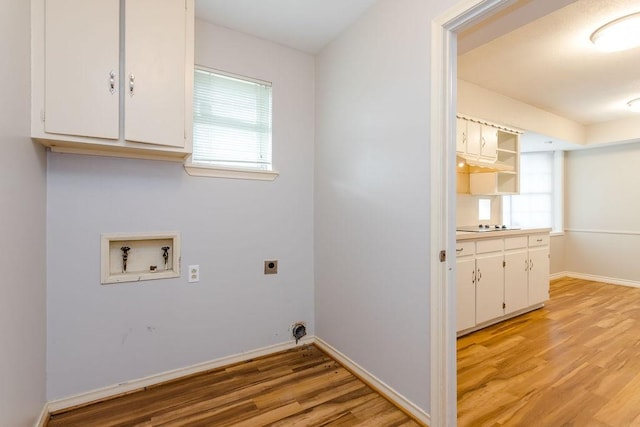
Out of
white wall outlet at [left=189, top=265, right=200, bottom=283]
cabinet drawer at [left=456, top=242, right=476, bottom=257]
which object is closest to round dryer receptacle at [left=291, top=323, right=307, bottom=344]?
white wall outlet at [left=189, top=265, right=200, bottom=283]

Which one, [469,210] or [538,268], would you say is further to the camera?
[469,210]

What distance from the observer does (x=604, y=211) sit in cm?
487

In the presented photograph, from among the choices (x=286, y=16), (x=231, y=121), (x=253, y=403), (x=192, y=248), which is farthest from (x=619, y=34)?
(x=253, y=403)

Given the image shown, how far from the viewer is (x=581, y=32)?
2.29 meters

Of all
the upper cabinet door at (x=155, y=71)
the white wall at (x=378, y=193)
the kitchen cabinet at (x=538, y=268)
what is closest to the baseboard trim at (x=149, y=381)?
the white wall at (x=378, y=193)

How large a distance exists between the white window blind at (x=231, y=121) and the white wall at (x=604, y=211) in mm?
5551

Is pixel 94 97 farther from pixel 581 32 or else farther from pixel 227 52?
pixel 581 32

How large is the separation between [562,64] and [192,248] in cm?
365

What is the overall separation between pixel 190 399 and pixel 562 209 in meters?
6.15

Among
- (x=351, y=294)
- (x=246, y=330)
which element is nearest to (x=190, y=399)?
(x=246, y=330)

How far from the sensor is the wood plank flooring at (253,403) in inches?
65.6

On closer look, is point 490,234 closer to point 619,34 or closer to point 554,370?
point 554,370

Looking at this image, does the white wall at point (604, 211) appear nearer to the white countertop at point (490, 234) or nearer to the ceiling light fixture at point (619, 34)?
the white countertop at point (490, 234)

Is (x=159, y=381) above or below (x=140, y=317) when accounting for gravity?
below
